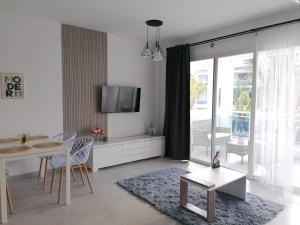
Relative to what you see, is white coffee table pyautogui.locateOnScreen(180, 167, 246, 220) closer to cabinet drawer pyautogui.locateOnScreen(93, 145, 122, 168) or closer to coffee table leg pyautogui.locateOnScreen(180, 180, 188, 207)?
coffee table leg pyautogui.locateOnScreen(180, 180, 188, 207)

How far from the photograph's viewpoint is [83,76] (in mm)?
4191

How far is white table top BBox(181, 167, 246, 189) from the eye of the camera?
2.63m

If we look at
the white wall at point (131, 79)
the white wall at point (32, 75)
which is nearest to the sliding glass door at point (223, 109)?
the white wall at point (131, 79)

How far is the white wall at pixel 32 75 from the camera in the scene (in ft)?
11.2

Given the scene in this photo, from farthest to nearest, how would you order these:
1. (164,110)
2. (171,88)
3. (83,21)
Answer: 1. (164,110)
2. (171,88)
3. (83,21)

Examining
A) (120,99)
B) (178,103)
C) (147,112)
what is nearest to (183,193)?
(178,103)

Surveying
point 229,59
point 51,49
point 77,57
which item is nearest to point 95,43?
point 77,57

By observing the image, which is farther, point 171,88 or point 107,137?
point 171,88

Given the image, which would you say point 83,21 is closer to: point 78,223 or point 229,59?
point 229,59

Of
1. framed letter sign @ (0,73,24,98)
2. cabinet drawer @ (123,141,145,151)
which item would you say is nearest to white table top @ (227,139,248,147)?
cabinet drawer @ (123,141,145,151)

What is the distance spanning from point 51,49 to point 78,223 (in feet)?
9.19

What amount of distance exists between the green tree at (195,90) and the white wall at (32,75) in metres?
2.59

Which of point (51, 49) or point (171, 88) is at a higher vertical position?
point (51, 49)

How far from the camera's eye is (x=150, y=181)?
3551mm
